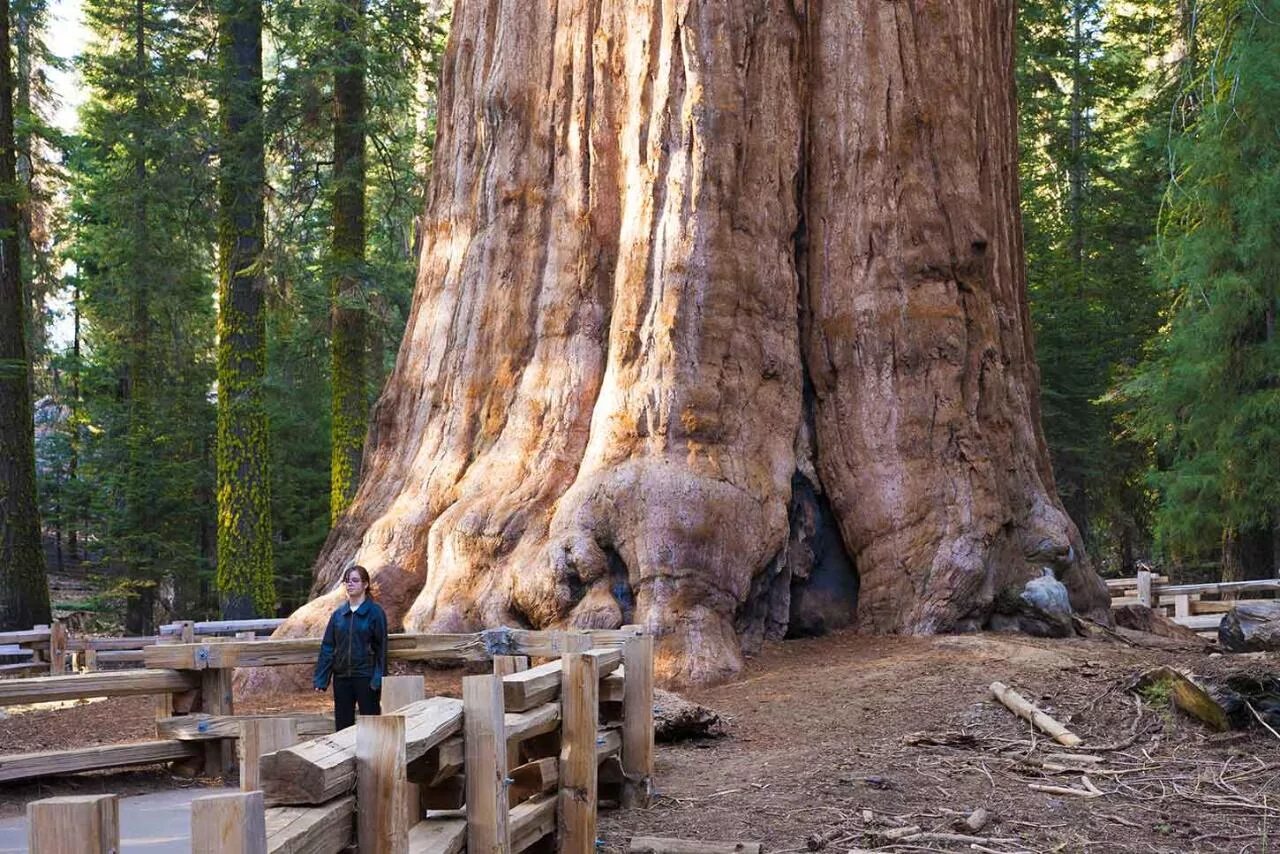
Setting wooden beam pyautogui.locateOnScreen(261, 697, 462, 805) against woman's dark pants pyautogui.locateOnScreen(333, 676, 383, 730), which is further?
woman's dark pants pyautogui.locateOnScreen(333, 676, 383, 730)

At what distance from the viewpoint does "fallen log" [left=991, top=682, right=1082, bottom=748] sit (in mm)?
9164

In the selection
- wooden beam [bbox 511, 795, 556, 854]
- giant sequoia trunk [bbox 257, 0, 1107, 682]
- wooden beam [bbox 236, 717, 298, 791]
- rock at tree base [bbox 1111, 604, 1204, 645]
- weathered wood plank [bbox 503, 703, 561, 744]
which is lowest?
rock at tree base [bbox 1111, 604, 1204, 645]

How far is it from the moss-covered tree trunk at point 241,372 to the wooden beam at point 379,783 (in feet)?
55.4

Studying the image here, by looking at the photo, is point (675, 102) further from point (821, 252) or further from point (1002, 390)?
point (1002, 390)

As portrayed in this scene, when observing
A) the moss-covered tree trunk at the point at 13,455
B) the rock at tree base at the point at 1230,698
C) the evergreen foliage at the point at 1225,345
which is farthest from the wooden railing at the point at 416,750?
the evergreen foliage at the point at 1225,345

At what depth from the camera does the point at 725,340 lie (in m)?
13.0

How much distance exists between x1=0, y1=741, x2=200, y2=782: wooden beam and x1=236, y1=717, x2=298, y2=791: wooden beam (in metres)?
4.59

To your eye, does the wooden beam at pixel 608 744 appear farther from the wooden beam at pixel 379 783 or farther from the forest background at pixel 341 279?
the forest background at pixel 341 279

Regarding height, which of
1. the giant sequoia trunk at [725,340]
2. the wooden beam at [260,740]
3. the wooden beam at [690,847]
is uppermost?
the giant sequoia trunk at [725,340]

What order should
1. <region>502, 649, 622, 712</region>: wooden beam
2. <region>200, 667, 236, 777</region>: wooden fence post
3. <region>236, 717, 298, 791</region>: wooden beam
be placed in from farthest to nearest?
<region>200, 667, 236, 777</region>: wooden fence post < <region>502, 649, 622, 712</region>: wooden beam < <region>236, 717, 298, 791</region>: wooden beam

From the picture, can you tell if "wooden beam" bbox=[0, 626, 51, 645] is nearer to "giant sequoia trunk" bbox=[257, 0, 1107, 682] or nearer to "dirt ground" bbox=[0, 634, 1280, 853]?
"dirt ground" bbox=[0, 634, 1280, 853]

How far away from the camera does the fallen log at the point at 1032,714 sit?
9.16m

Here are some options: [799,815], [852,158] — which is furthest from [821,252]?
[799,815]

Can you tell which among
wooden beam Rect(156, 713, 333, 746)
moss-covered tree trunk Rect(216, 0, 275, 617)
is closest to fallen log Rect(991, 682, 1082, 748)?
wooden beam Rect(156, 713, 333, 746)
